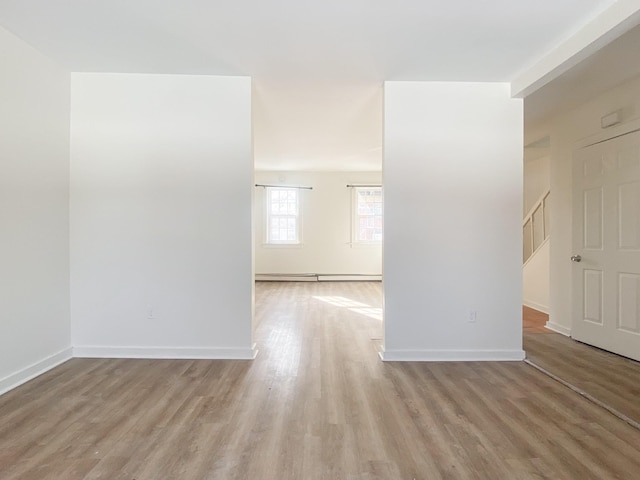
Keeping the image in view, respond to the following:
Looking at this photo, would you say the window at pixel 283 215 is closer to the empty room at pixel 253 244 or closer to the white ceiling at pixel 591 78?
the empty room at pixel 253 244

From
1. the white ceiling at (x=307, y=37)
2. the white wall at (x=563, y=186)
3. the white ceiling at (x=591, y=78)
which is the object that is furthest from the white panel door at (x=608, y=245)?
the white ceiling at (x=307, y=37)

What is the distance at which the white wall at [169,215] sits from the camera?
2.93 metres

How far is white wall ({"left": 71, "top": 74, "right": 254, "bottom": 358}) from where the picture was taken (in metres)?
2.93

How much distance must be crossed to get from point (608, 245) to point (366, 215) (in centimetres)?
479

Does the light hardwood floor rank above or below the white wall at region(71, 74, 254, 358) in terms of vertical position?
below

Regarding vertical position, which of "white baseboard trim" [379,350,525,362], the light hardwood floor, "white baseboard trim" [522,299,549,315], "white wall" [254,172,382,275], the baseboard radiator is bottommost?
the light hardwood floor

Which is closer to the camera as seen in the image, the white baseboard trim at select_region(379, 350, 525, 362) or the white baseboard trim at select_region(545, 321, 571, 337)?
the white baseboard trim at select_region(379, 350, 525, 362)

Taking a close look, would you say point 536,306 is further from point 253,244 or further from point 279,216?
point 279,216

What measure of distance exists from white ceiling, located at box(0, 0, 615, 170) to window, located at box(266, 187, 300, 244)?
13.8 ft

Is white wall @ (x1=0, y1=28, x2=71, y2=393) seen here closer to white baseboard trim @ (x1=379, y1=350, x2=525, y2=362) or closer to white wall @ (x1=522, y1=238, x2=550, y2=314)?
white baseboard trim @ (x1=379, y1=350, x2=525, y2=362)

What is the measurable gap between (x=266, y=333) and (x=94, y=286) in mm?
1718

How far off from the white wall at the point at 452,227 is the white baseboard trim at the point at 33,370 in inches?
111

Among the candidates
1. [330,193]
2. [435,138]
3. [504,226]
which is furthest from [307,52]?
[330,193]

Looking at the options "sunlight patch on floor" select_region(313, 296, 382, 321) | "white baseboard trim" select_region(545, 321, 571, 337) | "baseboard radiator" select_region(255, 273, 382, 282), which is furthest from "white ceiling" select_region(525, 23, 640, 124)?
"baseboard radiator" select_region(255, 273, 382, 282)
